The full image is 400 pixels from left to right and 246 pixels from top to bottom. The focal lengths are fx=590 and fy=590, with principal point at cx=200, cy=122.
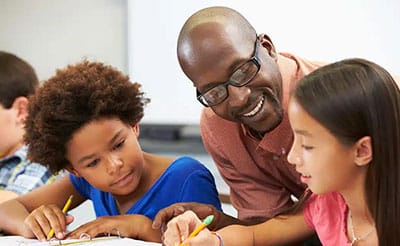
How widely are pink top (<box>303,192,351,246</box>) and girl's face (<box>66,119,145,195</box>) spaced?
403 millimetres

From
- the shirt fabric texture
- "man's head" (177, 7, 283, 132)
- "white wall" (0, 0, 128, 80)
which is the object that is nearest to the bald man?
"man's head" (177, 7, 283, 132)

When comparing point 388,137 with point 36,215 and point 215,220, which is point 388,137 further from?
point 36,215

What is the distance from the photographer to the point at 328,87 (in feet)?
3.05

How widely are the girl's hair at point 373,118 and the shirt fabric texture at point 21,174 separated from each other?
3.21 ft

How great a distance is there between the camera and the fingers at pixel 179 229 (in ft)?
3.35

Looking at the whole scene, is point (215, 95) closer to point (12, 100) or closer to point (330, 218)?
point (330, 218)

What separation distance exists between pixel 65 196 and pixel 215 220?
44 centimetres

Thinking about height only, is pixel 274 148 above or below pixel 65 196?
A: above

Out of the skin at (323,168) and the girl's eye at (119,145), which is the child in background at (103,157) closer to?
the girl's eye at (119,145)

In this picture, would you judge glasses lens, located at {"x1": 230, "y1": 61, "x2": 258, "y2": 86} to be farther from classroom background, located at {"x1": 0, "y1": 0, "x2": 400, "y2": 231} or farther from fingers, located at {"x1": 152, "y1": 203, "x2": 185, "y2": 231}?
classroom background, located at {"x1": 0, "y1": 0, "x2": 400, "y2": 231}

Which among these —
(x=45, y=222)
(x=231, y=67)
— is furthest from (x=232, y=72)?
(x=45, y=222)

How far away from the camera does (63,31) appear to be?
10.2ft

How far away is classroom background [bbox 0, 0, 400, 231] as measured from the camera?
2244mm

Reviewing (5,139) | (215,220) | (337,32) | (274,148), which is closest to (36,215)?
(215,220)
